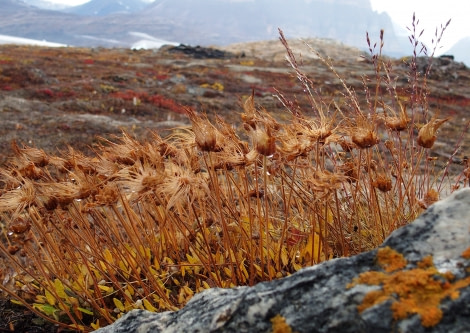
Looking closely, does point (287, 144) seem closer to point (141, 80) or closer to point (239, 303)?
point (239, 303)

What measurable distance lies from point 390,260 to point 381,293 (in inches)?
7.2

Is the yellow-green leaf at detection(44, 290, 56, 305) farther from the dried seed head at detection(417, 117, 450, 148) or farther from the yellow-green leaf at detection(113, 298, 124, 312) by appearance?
the dried seed head at detection(417, 117, 450, 148)

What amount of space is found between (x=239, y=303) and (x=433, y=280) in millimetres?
707

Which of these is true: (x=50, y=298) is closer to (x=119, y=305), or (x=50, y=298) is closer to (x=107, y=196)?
Result: (x=119, y=305)

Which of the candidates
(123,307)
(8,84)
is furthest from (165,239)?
(8,84)

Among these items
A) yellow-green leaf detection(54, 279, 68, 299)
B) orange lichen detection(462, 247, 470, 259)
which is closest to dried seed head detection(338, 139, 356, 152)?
orange lichen detection(462, 247, 470, 259)

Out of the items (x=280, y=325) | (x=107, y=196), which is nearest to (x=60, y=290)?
(x=107, y=196)

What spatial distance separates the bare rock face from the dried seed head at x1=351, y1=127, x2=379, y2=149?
46 cm

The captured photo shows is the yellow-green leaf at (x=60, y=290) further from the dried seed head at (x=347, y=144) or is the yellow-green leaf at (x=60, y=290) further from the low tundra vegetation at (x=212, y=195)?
the dried seed head at (x=347, y=144)

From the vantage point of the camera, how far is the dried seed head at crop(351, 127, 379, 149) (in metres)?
1.97

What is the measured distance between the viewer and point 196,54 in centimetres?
5684

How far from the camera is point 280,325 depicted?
1438 millimetres

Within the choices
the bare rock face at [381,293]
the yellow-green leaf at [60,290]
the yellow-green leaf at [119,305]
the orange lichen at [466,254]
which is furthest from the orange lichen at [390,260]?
the yellow-green leaf at [60,290]

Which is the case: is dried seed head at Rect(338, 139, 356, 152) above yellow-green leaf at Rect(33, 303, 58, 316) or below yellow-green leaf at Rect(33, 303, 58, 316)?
above
